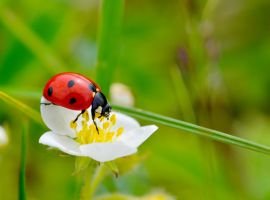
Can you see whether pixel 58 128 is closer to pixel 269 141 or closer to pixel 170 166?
pixel 170 166

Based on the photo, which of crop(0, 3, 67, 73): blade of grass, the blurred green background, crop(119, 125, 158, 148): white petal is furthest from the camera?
crop(0, 3, 67, 73): blade of grass

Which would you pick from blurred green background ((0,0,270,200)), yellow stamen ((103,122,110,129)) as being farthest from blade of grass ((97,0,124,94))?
yellow stamen ((103,122,110,129))

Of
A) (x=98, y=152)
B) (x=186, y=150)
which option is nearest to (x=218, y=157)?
(x=186, y=150)

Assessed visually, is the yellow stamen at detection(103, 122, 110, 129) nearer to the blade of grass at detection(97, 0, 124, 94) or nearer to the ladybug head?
the ladybug head

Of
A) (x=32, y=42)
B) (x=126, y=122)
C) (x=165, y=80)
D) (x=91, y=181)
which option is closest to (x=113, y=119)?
(x=126, y=122)

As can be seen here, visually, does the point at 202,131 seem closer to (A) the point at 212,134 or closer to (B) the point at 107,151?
(A) the point at 212,134

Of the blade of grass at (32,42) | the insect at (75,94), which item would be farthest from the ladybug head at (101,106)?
the blade of grass at (32,42)

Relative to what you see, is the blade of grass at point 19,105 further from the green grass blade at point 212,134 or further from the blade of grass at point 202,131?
the green grass blade at point 212,134
